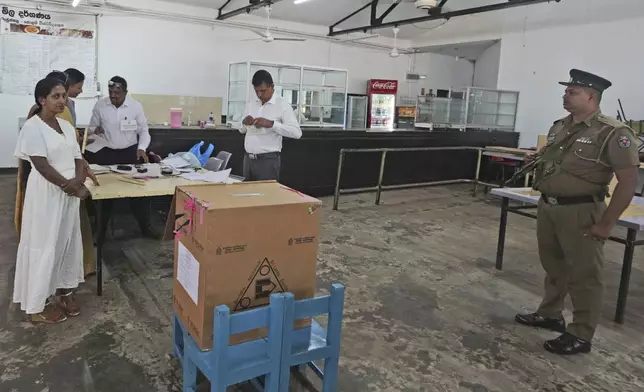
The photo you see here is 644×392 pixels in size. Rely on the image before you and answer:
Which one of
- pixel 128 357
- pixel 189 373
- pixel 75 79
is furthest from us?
pixel 75 79

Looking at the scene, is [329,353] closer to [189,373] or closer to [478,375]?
[189,373]

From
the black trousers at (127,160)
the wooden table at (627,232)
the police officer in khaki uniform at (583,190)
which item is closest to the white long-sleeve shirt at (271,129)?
the black trousers at (127,160)

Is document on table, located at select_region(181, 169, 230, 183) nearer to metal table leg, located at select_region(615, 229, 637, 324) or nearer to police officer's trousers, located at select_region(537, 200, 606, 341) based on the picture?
police officer's trousers, located at select_region(537, 200, 606, 341)

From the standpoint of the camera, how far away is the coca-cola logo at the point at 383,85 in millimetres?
10453

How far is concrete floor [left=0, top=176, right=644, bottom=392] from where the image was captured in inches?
88.1

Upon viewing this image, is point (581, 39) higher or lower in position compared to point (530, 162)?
higher

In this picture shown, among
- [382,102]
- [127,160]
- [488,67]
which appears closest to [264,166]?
[127,160]

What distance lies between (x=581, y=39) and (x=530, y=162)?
6347 millimetres

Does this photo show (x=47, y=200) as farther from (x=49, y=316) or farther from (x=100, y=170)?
(x=100, y=170)

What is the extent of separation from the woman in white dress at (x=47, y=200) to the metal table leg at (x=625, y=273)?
3182 mm

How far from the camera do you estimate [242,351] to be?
1709mm

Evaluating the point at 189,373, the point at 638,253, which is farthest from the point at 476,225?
the point at 189,373

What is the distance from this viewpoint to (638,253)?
4809mm

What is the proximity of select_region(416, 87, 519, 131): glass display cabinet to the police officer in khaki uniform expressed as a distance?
561 centimetres
